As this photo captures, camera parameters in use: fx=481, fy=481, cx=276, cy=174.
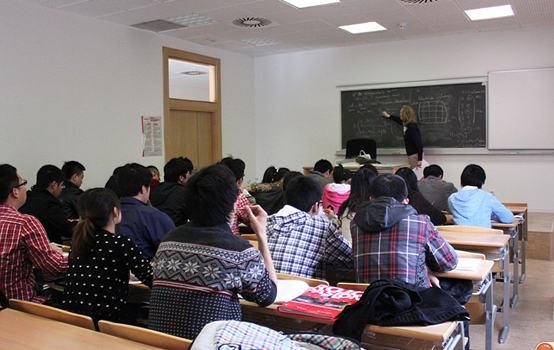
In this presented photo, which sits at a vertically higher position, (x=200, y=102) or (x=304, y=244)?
(x=200, y=102)

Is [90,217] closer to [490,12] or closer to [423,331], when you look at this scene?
[423,331]

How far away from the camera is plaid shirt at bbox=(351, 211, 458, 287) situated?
2201 mm

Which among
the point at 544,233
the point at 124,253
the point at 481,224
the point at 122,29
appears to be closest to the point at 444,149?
the point at 544,233

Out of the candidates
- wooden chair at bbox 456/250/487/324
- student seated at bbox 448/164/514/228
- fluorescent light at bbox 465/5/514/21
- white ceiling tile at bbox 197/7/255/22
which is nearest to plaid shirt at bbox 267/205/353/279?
wooden chair at bbox 456/250/487/324

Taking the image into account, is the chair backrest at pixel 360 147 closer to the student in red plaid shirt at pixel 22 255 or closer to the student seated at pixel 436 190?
the student seated at pixel 436 190

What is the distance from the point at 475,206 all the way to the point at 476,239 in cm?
98

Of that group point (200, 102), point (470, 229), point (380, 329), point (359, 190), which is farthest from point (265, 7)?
point (380, 329)

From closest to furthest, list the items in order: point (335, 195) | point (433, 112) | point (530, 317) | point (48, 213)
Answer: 1. point (530, 317)
2. point (48, 213)
3. point (335, 195)
4. point (433, 112)

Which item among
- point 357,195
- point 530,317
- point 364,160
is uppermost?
point 364,160

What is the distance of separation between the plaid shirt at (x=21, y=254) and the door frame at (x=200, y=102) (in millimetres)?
5080

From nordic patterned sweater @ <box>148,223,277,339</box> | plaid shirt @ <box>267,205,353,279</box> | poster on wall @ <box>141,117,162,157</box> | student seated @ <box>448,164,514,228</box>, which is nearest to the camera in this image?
nordic patterned sweater @ <box>148,223,277,339</box>

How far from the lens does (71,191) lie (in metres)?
4.84

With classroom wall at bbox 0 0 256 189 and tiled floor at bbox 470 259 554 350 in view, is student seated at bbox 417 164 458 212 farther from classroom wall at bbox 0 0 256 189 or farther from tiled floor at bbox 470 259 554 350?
classroom wall at bbox 0 0 256 189

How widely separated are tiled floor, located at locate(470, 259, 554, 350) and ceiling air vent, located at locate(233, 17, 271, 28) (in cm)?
434
